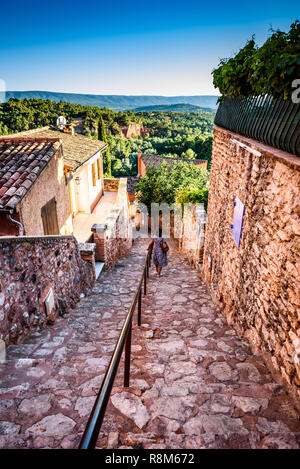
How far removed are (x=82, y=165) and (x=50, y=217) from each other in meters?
4.01

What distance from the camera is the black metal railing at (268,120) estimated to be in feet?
9.53

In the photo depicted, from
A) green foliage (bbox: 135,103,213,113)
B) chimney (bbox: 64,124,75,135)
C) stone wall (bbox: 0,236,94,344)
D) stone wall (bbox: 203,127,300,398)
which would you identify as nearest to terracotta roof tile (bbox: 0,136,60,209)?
stone wall (bbox: 0,236,94,344)

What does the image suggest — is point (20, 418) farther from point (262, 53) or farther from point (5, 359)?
point (262, 53)

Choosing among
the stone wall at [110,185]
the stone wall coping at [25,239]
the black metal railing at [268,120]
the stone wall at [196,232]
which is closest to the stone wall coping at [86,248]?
the stone wall coping at [25,239]

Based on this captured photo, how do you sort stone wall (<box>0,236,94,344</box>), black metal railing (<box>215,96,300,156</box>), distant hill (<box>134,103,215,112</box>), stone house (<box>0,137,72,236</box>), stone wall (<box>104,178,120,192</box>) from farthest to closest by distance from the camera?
1. distant hill (<box>134,103,215,112</box>)
2. stone wall (<box>104,178,120,192</box>)
3. stone house (<box>0,137,72,236</box>)
4. stone wall (<box>0,236,94,344</box>)
5. black metal railing (<box>215,96,300,156</box>)

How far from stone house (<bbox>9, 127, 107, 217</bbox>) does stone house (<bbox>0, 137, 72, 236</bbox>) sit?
7.75 ft

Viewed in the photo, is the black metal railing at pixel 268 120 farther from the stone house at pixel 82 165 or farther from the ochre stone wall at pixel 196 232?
the stone house at pixel 82 165

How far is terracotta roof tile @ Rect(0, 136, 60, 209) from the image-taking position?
607cm

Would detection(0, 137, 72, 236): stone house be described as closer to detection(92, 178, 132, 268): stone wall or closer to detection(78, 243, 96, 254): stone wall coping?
detection(78, 243, 96, 254): stone wall coping

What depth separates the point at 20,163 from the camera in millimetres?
7133

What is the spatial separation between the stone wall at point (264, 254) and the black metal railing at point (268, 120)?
0.39ft

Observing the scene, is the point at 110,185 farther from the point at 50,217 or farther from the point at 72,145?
the point at 50,217

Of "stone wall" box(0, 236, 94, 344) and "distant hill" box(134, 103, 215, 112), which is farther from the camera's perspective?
"distant hill" box(134, 103, 215, 112)
